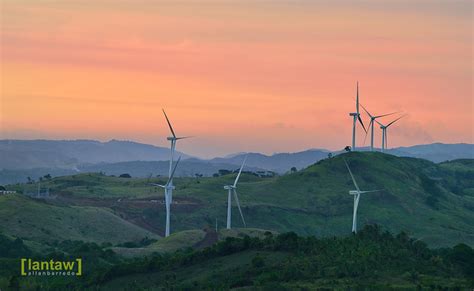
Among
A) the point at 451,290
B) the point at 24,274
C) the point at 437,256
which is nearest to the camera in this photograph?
the point at 451,290

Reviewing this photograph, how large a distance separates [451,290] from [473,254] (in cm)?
4570

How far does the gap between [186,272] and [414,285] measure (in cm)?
4324

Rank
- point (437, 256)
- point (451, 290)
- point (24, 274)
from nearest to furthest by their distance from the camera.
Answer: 1. point (451, 290)
2. point (437, 256)
3. point (24, 274)

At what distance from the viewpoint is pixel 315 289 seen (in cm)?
14575

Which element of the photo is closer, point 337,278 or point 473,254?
point 337,278

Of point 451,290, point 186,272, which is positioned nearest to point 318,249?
point 186,272

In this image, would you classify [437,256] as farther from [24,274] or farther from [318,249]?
[24,274]

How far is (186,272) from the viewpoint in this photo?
177875 mm

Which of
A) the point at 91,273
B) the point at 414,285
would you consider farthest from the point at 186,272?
the point at 414,285

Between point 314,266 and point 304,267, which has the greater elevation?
point 314,266

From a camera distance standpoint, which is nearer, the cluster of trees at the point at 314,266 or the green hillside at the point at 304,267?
the green hillside at the point at 304,267

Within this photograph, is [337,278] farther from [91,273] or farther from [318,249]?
[91,273]

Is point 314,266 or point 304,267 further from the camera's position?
point 304,267

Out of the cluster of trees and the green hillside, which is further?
the cluster of trees
